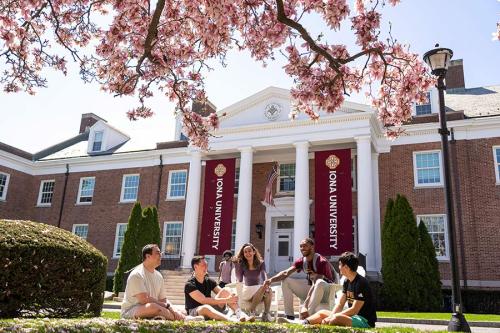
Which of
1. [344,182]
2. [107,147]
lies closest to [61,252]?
[344,182]

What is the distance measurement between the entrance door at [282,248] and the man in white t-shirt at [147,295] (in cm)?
1660

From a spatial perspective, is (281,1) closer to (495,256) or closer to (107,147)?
(495,256)

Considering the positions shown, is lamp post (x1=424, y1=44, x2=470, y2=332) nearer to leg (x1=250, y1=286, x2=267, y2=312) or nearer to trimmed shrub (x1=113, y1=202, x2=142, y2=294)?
Result: leg (x1=250, y1=286, x2=267, y2=312)

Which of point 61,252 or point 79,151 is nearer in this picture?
point 61,252

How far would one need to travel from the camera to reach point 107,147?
30281mm

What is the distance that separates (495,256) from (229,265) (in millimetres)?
12335

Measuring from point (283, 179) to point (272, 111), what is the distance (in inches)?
153

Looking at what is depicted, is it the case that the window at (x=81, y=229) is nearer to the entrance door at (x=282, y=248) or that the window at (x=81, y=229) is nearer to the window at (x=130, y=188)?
the window at (x=130, y=188)

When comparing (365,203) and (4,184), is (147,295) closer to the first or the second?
(365,203)

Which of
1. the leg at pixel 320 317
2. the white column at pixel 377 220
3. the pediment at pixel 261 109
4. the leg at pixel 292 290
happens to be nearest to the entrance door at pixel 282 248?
the white column at pixel 377 220

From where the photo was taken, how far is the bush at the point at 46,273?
5.69m

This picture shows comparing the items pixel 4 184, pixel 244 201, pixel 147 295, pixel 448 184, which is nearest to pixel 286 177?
pixel 244 201

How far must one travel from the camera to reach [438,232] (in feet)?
65.9

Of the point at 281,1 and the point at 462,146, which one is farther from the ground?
the point at 462,146
